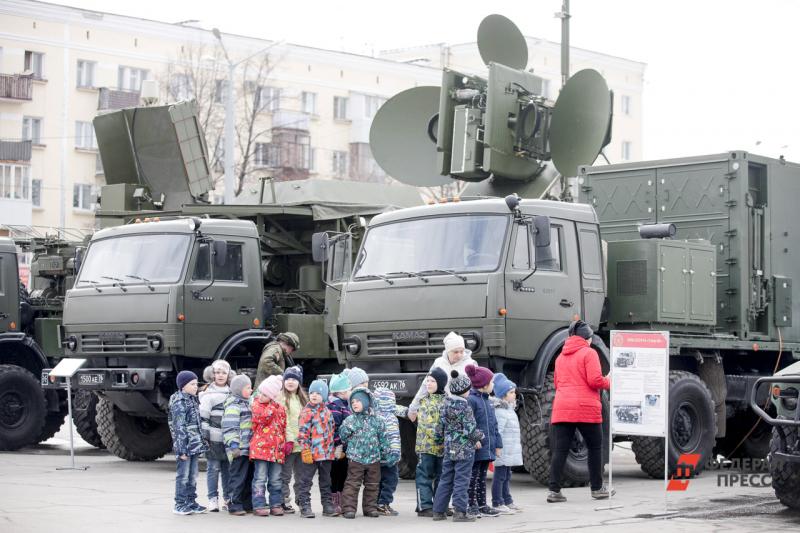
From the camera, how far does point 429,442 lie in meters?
11.7

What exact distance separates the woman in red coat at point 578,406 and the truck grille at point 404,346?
1.34 m

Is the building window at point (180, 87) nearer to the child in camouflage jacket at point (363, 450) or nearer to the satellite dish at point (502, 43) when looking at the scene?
the satellite dish at point (502, 43)

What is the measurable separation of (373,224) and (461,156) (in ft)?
8.19

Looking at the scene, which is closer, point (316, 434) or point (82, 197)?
point (316, 434)

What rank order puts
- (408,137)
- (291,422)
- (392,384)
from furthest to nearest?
(408,137), (392,384), (291,422)

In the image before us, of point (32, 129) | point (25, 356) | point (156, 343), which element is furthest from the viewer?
point (32, 129)

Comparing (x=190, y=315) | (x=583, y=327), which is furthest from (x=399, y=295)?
(x=190, y=315)

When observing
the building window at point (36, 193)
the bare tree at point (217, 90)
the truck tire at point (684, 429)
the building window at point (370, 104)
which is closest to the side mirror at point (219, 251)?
the truck tire at point (684, 429)

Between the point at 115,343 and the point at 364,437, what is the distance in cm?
539

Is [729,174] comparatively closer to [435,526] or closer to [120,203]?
[435,526]

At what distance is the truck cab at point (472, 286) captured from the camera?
13.5m

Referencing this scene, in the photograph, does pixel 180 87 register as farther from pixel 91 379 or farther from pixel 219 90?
pixel 91 379

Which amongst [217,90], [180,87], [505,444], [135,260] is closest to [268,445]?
[505,444]

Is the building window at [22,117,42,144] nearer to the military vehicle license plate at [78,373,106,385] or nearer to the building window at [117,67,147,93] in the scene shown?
the building window at [117,67,147,93]
